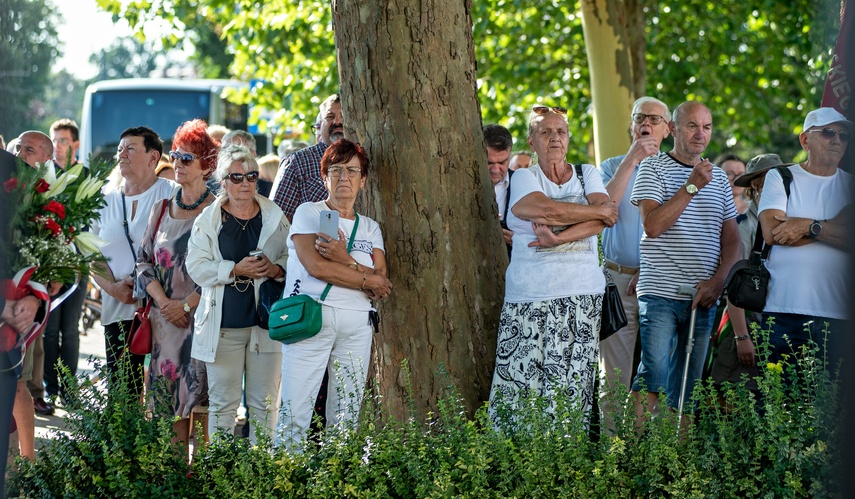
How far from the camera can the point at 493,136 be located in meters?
7.37

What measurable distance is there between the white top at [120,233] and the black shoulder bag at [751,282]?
11.8ft

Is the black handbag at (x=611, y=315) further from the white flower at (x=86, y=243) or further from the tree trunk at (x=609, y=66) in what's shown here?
the tree trunk at (x=609, y=66)

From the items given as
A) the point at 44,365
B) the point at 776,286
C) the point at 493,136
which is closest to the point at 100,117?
the point at 44,365

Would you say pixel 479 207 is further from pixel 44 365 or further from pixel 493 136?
pixel 44 365

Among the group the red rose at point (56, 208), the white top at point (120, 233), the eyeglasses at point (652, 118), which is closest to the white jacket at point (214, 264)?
the white top at point (120, 233)

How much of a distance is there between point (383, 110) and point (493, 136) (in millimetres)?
1461

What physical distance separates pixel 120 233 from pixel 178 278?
918mm

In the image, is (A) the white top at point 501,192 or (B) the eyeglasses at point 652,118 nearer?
(B) the eyeglasses at point 652,118

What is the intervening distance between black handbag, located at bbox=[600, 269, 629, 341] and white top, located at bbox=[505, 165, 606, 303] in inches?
5.1

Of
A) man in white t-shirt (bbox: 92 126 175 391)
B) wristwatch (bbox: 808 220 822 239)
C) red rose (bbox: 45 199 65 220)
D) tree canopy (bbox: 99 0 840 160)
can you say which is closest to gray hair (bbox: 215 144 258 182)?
man in white t-shirt (bbox: 92 126 175 391)

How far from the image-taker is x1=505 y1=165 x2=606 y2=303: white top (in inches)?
229

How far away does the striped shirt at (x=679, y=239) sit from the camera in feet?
22.0

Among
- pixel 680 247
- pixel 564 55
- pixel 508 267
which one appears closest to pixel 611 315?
pixel 508 267

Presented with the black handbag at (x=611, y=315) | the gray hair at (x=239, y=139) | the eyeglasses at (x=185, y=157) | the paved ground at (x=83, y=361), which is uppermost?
the gray hair at (x=239, y=139)
